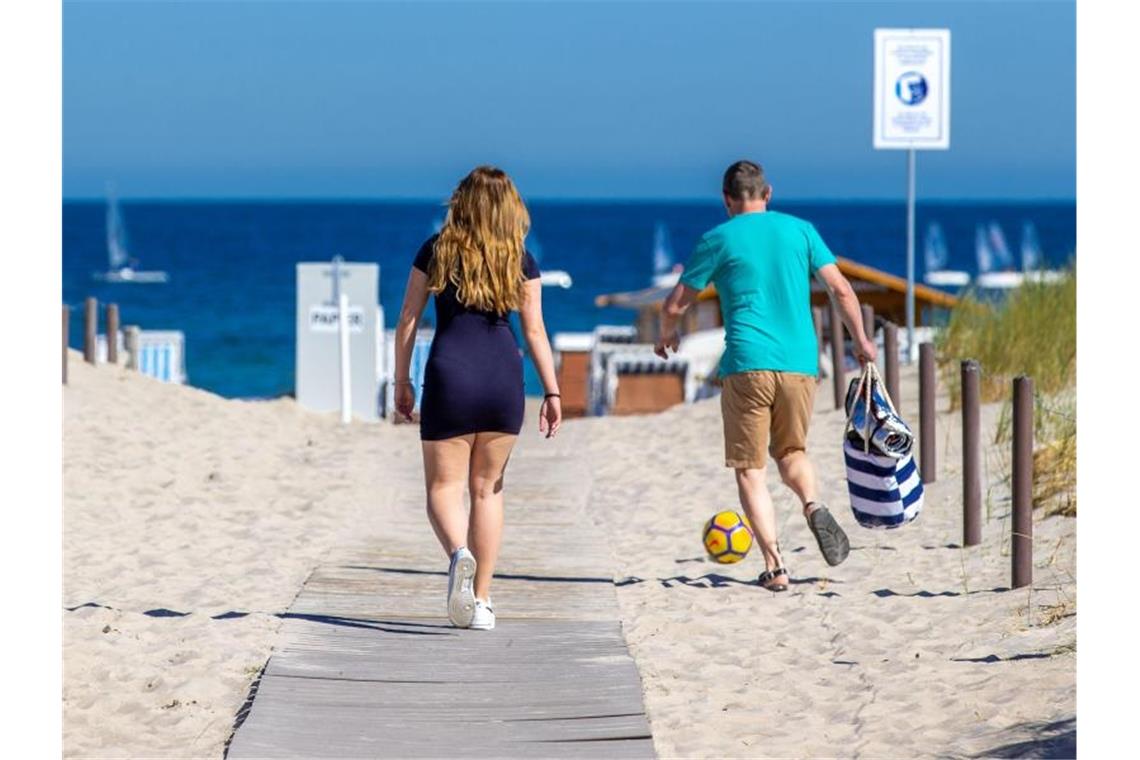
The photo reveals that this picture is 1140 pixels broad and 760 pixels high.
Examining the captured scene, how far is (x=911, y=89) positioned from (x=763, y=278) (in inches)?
246

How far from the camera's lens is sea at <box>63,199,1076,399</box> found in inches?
2505

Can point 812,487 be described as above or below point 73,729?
above

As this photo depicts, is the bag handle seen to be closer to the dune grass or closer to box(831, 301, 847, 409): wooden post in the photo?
the dune grass

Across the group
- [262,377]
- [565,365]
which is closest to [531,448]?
[565,365]

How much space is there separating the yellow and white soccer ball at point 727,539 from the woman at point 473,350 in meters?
1.39

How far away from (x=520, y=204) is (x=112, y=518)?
4293 mm

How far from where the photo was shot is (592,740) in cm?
542

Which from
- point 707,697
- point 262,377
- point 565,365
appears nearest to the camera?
point 707,697

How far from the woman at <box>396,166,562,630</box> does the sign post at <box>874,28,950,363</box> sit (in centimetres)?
697

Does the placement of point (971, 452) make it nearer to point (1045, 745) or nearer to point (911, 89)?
point (1045, 745)

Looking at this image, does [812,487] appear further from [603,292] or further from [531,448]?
[603,292]

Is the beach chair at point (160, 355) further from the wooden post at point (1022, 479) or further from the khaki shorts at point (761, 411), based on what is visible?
the wooden post at point (1022, 479)

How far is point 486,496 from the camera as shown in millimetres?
6500

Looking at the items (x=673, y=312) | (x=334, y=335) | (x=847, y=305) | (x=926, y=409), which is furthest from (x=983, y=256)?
(x=673, y=312)
